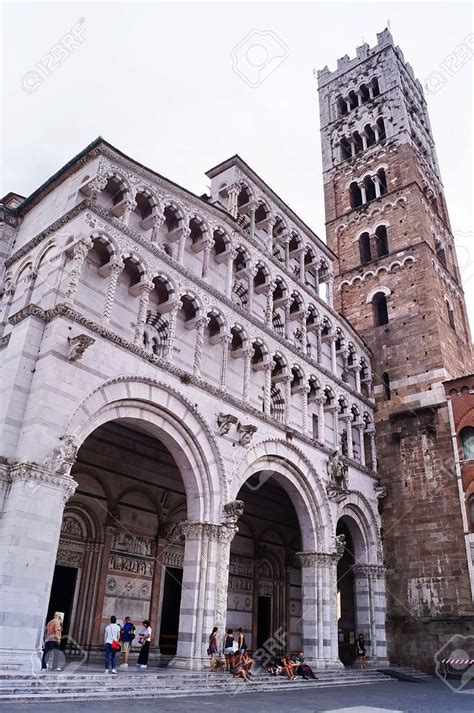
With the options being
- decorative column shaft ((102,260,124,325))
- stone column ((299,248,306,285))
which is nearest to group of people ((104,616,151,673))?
decorative column shaft ((102,260,124,325))

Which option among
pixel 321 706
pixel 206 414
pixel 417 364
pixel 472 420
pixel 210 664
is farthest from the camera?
pixel 417 364

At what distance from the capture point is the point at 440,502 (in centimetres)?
2158

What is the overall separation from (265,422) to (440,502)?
863cm

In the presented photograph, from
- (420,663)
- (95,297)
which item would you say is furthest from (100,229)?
(420,663)

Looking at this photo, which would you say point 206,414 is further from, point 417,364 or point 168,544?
point 417,364

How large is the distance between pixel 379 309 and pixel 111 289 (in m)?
16.9

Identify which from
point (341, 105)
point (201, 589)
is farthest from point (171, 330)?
point (341, 105)

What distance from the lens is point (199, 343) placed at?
1608cm

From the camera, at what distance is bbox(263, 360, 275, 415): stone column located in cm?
1794

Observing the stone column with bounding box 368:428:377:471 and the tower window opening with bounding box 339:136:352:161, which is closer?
the stone column with bounding box 368:428:377:471

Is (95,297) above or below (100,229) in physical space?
below

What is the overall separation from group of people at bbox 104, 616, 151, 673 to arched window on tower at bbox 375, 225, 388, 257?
20.5m

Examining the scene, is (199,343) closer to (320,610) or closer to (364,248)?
(320,610)

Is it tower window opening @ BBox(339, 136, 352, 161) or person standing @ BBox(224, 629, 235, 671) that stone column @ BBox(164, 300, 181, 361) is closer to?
person standing @ BBox(224, 629, 235, 671)
